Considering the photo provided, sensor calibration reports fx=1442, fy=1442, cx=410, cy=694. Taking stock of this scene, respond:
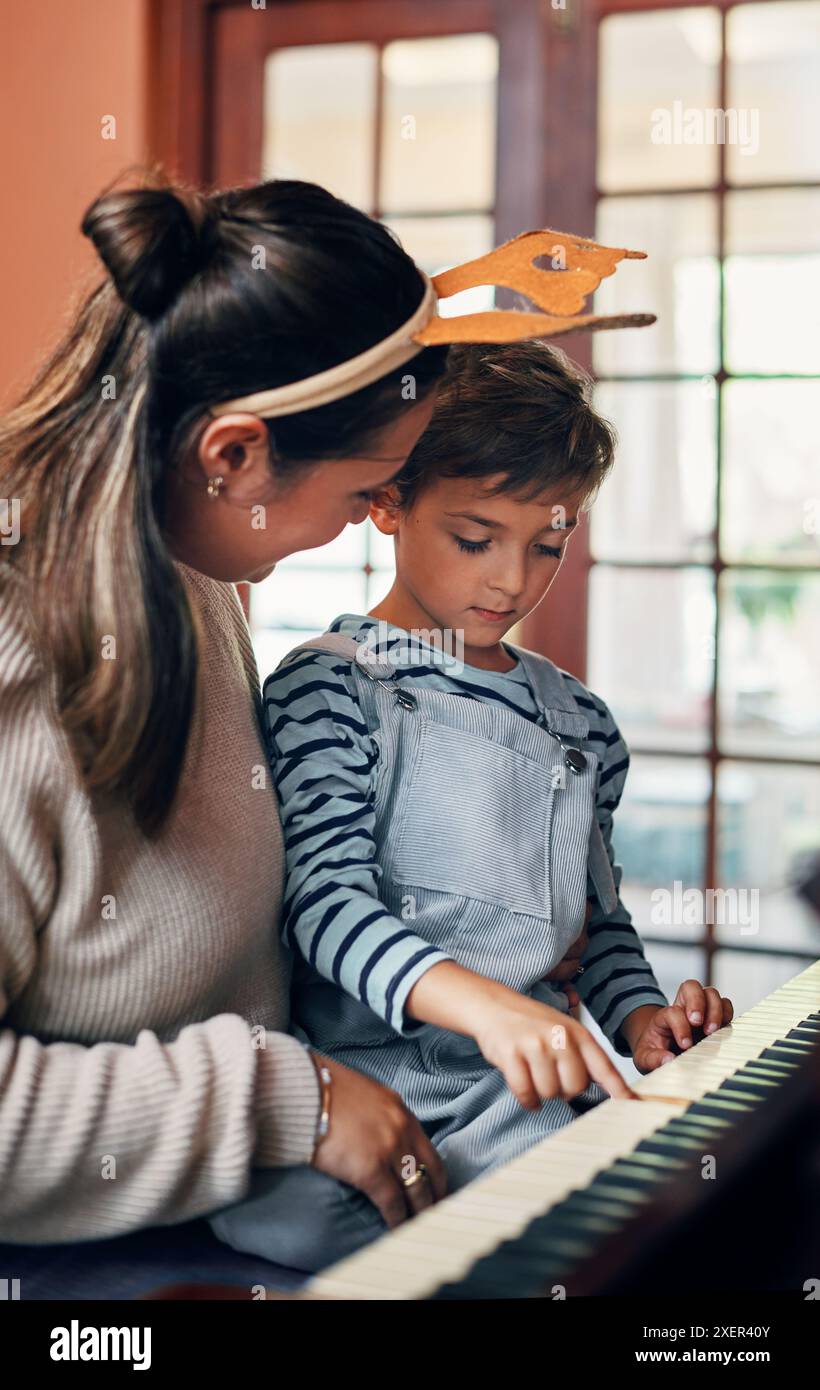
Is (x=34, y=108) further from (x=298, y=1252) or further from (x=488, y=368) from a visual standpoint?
(x=298, y=1252)

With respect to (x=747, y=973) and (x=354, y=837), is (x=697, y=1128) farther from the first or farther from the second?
(x=747, y=973)

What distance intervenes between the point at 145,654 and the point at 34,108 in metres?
2.44

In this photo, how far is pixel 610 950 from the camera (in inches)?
56.8

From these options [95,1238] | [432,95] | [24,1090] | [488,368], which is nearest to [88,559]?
[24,1090]

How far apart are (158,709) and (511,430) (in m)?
0.53

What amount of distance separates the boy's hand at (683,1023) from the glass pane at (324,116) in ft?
7.06

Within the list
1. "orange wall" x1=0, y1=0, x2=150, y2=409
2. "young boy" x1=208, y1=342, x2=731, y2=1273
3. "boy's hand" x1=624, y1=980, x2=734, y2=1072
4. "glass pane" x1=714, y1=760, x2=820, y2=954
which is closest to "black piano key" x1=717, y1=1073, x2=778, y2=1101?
"young boy" x1=208, y1=342, x2=731, y2=1273

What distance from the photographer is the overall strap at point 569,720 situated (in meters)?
1.37

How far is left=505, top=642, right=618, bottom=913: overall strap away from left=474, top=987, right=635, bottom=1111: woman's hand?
38 centimetres

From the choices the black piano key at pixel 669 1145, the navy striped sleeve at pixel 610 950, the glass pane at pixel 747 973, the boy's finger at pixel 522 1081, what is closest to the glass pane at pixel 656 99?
the glass pane at pixel 747 973

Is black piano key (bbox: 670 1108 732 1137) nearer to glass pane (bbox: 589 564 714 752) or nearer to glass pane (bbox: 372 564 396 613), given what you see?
glass pane (bbox: 589 564 714 752)

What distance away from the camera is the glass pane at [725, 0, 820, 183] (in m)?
2.75

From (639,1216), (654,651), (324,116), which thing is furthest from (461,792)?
(324,116)

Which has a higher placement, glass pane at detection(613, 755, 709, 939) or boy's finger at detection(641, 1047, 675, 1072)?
boy's finger at detection(641, 1047, 675, 1072)
